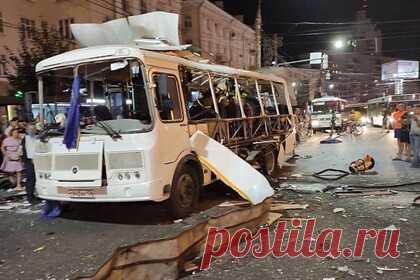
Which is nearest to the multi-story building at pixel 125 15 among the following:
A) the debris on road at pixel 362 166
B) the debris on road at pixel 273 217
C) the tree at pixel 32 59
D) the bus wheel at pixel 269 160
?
the tree at pixel 32 59

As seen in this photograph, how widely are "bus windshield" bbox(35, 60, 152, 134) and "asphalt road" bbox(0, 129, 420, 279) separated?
1.70 meters

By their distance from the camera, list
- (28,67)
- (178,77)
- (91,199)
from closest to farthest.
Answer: (91,199) < (178,77) < (28,67)

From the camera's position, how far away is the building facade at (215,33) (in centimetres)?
4241

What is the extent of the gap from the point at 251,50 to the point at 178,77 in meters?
49.6

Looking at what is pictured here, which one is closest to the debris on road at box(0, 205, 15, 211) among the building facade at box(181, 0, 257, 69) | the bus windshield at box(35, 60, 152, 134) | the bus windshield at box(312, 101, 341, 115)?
the bus windshield at box(35, 60, 152, 134)

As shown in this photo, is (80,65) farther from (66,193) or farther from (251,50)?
(251,50)

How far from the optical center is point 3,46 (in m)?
21.0

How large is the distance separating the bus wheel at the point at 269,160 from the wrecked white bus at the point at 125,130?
3.13 m

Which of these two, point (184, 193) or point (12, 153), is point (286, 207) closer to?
point (184, 193)

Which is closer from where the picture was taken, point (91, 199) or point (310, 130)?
point (91, 199)

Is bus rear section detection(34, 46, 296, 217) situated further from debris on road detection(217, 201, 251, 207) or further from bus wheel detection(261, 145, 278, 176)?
bus wheel detection(261, 145, 278, 176)

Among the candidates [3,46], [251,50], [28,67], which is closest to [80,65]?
[28,67]

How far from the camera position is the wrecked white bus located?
6297 mm

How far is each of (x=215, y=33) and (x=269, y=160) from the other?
1467 inches
